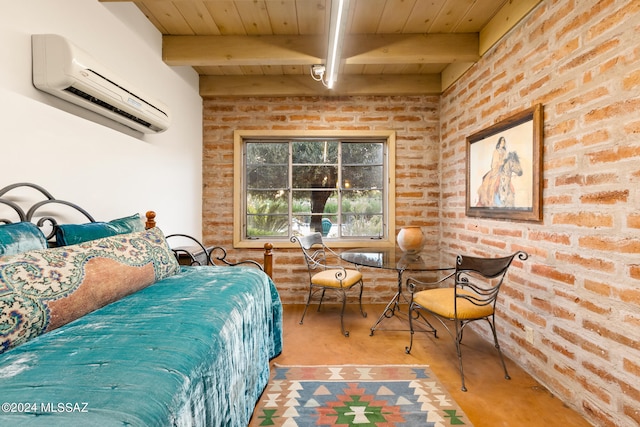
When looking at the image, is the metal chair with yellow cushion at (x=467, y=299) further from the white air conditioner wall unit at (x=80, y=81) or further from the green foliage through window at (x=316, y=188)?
the white air conditioner wall unit at (x=80, y=81)

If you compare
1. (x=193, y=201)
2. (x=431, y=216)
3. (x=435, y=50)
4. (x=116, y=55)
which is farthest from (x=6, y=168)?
(x=431, y=216)

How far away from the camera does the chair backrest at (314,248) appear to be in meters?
3.29

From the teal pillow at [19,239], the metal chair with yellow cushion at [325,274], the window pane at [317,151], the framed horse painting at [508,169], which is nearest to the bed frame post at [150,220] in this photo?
the teal pillow at [19,239]

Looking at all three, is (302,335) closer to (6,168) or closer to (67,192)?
(67,192)

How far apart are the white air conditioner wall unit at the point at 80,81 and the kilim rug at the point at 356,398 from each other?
204 cm

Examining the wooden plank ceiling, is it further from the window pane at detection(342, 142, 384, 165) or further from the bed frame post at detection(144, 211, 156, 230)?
the bed frame post at detection(144, 211, 156, 230)

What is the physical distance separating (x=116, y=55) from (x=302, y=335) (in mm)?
2641

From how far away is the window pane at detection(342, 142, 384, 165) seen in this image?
380 cm

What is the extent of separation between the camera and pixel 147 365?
0.87 meters

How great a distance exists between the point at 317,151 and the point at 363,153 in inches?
22.7

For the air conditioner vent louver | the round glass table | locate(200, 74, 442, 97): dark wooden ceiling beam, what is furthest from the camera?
locate(200, 74, 442, 97): dark wooden ceiling beam

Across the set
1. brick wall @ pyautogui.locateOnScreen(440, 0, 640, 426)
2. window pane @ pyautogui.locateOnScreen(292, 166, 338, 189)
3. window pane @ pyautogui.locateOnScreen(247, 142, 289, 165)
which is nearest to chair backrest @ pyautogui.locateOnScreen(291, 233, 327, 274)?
window pane @ pyautogui.locateOnScreen(292, 166, 338, 189)

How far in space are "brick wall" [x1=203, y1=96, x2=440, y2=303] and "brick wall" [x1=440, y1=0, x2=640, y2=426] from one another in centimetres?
126

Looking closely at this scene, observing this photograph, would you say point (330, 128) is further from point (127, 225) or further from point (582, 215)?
point (582, 215)
